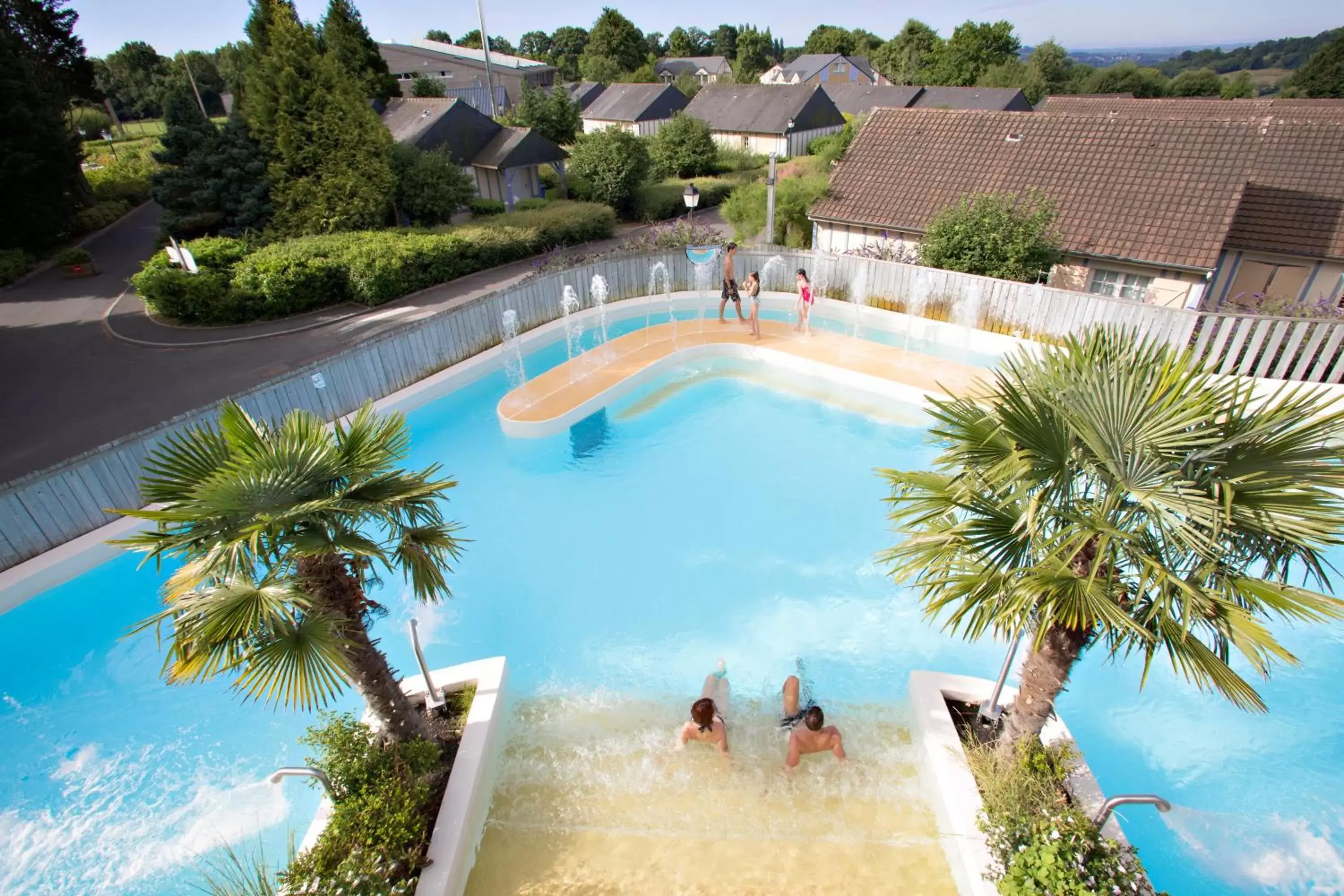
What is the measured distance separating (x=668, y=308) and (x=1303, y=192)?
14755 millimetres

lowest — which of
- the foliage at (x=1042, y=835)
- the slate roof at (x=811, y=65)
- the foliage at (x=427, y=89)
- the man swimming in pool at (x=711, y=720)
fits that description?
the man swimming in pool at (x=711, y=720)

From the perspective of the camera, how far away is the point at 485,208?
24.9 meters

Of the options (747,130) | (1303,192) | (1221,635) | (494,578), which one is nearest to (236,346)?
(494,578)

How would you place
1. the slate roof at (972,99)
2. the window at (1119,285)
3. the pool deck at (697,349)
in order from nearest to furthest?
1. the pool deck at (697,349)
2. the window at (1119,285)
3. the slate roof at (972,99)

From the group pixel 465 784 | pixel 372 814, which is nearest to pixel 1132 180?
pixel 465 784

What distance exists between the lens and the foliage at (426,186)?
22.1 metres

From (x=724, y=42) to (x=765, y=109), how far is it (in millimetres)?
84698

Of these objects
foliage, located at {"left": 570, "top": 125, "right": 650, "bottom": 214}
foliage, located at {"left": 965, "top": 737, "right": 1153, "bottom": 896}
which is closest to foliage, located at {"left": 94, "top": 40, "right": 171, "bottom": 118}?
foliage, located at {"left": 570, "top": 125, "right": 650, "bottom": 214}

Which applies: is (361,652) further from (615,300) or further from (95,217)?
(95,217)

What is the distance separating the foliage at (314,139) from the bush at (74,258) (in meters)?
6.59

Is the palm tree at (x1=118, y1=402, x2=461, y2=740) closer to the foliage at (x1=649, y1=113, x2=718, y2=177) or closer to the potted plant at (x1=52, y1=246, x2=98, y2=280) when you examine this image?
the potted plant at (x1=52, y1=246, x2=98, y2=280)

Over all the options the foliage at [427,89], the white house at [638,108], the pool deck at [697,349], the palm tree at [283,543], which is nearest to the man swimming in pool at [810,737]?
the palm tree at [283,543]

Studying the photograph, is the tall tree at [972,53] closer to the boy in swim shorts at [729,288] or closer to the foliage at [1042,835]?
the boy in swim shorts at [729,288]

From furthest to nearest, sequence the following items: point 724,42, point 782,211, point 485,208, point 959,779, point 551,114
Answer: point 724,42 → point 551,114 → point 485,208 → point 782,211 → point 959,779
